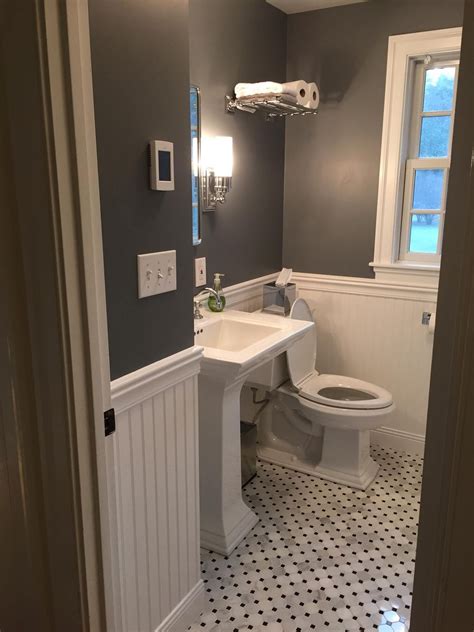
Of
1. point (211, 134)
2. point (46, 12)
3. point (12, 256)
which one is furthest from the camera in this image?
point (211, 134)

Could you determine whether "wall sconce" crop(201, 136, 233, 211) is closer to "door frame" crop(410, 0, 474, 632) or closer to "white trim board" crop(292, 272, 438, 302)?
"white trim board" crop(292, 272, 438, 302)

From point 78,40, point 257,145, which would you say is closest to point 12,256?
point 78,40

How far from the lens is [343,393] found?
9.01 ft

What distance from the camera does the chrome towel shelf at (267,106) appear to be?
241 cm

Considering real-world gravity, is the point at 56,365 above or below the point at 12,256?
below

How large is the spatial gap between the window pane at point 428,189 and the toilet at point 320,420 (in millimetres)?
837

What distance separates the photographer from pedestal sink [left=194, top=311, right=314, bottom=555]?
1.91m

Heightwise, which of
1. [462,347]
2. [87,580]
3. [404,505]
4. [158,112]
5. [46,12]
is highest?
[46,12]

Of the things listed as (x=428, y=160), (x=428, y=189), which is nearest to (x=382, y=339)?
(x=428, y=189)

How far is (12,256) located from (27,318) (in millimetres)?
136

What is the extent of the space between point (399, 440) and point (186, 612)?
1.67 metres

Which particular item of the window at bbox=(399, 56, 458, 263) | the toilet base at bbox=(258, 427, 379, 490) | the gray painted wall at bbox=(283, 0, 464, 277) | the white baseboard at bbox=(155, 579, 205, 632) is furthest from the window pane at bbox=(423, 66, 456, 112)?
the white baseboard at bbox=(155, 579, 205, 632)

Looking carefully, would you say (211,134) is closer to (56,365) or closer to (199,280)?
(199,280)

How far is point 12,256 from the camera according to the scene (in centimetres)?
112
